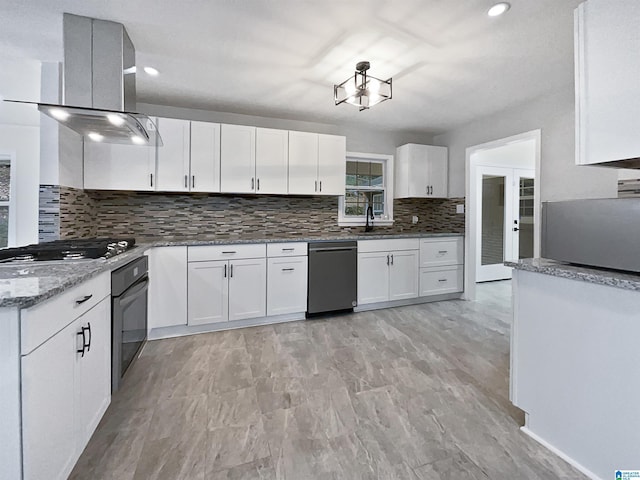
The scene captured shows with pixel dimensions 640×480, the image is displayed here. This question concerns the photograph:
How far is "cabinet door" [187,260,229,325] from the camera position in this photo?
302 cm

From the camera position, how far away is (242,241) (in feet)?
10.4

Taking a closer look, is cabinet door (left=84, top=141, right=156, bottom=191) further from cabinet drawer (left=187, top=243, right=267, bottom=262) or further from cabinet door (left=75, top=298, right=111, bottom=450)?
cabinet door (left=75, top=298, right=111, bottom=450)

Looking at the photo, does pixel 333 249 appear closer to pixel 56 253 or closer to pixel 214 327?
pixel 214 327

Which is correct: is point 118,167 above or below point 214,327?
above

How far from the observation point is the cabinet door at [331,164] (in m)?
3.84

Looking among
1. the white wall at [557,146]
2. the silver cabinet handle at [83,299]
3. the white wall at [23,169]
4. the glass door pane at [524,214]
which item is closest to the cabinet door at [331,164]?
the white wall at [557,146]

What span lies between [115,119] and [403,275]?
3.27m

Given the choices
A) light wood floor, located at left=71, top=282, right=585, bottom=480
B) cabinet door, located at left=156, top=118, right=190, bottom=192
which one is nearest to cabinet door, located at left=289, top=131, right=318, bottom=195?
cabinet door, located at left=156, top=118, right=190, bottom=192

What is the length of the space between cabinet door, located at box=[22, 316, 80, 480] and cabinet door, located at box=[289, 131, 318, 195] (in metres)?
2.70

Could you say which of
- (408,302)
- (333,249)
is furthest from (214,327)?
(408,302)

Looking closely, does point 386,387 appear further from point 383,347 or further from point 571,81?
point 571,81

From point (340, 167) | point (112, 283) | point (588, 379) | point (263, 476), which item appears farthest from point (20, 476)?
point (340, 167)

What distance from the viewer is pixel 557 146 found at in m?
3.12

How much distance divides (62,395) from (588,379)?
82.8 inches
